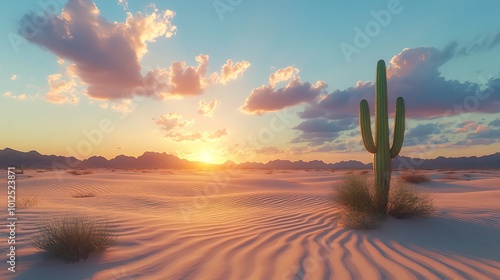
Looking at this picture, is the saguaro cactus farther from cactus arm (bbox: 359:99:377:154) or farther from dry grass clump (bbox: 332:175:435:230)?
dry grass clump (bbox: 332:175:435:230)

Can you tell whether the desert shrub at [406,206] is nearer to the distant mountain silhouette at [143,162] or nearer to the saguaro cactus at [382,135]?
the saguaro cactus at [382,135]

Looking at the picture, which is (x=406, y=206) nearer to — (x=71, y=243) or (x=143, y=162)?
(x=71, y=243)

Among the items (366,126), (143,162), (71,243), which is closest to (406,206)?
(366,126)

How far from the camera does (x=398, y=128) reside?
8.57 metres

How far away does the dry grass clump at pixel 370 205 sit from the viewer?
6.73m

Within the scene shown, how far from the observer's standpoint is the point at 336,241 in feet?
18.8

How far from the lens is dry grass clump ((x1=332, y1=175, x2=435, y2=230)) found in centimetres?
673

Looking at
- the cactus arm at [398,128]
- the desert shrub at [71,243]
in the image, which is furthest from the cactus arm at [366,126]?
the desert shrub at [71,243]

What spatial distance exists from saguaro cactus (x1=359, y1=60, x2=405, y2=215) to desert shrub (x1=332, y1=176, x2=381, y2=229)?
0.34 metres

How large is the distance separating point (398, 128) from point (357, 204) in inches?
99.6

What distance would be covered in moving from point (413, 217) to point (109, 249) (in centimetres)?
678

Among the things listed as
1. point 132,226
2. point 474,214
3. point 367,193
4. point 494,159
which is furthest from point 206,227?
point 494,159

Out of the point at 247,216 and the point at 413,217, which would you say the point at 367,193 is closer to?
the point at 413,217

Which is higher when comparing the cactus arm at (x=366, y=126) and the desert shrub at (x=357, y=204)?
the cactus arm at (x=366, y=126)
